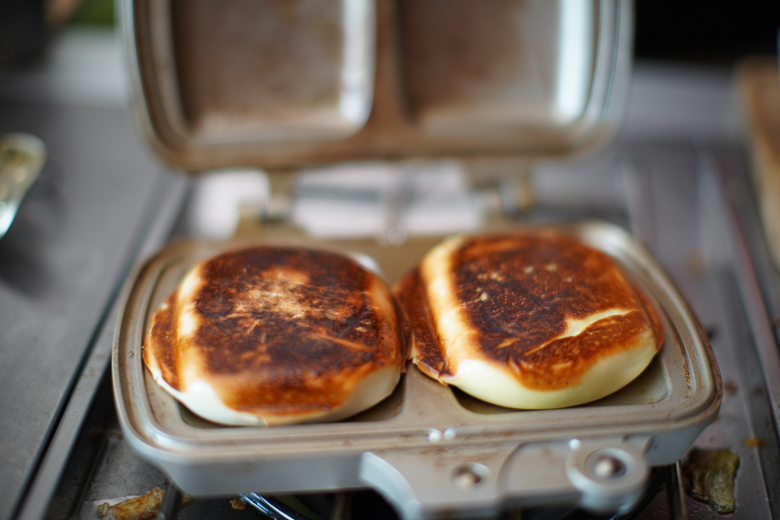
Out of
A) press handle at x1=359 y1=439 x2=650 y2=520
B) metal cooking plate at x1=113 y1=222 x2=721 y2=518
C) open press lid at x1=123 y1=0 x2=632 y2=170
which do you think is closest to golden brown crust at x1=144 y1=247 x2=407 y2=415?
metal cooking plate at x1=113 y1=222 x2=721 y2=518

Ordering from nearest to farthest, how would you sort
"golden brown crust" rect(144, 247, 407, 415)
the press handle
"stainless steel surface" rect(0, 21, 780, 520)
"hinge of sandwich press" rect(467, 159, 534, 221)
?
1. the press handle
2. "golden brown crust" rect(144, 247, 407, 415)
3. "stainless steel surface" rect(0, 21, 780, 520)
4. "hinge of sandwich press" rect(467, 159, 534, 221)

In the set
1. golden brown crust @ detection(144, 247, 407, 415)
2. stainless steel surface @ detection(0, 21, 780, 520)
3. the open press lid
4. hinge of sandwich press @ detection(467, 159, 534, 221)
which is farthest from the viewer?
hinge of sandwich press @ detection(467, 159, 534, 221)

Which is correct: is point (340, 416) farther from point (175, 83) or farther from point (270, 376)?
point (175, 83)

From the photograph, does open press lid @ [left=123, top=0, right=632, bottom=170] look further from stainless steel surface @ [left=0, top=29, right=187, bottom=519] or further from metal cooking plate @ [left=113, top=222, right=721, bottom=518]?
metal cooking plate @ [left=113, top=222, right=721, bottom=518]

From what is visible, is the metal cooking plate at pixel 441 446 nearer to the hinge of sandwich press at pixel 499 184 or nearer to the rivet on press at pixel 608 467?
the rivet on press at pixel 608 467

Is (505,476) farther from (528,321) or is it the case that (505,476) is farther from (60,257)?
(60,257)

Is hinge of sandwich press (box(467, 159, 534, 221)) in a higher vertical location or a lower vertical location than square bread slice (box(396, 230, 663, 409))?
higher

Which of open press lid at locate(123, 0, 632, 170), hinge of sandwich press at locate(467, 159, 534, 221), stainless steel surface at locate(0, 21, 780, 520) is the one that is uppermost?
open press lid at locate(123, 0, 632, 170)
